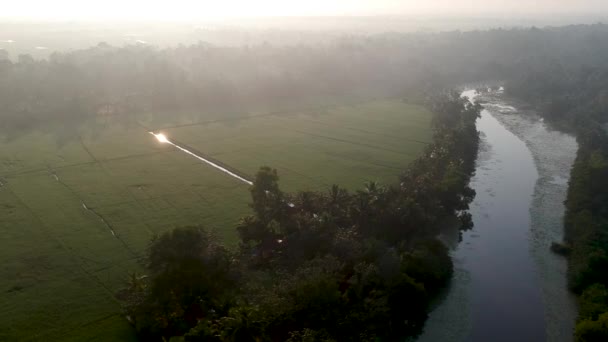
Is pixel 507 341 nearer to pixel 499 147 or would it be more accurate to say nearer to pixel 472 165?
pixel 472 165

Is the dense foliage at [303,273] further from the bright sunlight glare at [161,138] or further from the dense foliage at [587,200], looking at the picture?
the bright sunlight glare at [161,138]

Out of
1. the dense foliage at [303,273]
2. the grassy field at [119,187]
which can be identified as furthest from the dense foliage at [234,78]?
the dense foliage at [303,273]

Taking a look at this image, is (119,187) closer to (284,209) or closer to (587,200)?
(284,209)

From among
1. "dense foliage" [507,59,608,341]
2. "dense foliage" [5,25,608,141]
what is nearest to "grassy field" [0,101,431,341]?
"dense foliage" [5,25,608,141]

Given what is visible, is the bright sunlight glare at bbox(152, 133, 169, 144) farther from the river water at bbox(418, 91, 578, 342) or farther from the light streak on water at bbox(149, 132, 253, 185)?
the river water at bbox(418, 91, 578, 342)

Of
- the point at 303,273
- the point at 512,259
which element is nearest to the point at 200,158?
the point at 303,273
